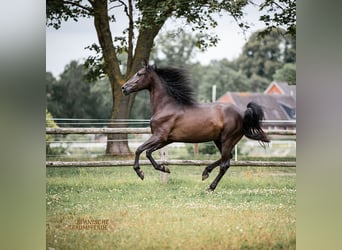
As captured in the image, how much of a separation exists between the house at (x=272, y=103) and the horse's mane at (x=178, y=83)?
1.07 ft

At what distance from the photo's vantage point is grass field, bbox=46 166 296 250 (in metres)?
6.49

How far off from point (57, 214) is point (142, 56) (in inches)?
71.1

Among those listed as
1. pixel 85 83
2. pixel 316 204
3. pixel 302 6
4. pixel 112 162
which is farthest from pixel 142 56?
pixel 316 204

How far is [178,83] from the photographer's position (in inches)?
265

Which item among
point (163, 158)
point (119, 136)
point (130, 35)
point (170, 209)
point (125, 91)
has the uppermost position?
point (130, 35)

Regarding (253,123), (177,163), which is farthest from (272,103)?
(177,163)

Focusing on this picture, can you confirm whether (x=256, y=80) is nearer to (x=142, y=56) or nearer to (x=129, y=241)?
(x=142, y=56)

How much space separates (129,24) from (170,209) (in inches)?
75.3

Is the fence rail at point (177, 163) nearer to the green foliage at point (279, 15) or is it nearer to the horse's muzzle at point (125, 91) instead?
the horse's muzzle at point (125, 91)

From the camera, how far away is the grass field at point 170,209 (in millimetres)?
6488

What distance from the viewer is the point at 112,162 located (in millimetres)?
6727

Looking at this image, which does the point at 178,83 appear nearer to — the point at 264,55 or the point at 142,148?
the point at 142,148

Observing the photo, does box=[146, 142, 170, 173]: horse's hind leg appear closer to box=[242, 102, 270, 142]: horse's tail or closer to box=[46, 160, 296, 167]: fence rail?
box=[46, 160, 296, 167]: fence rail

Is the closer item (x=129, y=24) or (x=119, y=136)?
(x=129, y=24)
